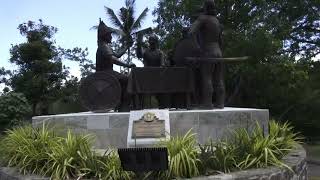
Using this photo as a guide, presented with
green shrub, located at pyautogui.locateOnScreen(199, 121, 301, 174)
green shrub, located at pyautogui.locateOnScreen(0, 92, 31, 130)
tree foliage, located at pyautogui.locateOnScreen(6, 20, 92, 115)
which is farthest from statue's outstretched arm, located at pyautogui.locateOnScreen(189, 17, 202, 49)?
tree foliage, located at pyautogui.locateOnScreen(6, 20, 92, 115)

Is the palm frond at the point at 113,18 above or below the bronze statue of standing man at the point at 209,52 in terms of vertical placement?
above

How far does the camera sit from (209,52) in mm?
11672

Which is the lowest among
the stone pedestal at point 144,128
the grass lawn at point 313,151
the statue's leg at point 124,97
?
the grass lawn at point 313,151

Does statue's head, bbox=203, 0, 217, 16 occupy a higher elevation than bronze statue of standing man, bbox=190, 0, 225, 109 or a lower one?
higher

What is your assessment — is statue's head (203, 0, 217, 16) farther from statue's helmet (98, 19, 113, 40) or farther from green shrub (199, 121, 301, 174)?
green shrub (199, 121, 301, 174)

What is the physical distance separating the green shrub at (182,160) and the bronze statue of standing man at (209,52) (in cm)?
343

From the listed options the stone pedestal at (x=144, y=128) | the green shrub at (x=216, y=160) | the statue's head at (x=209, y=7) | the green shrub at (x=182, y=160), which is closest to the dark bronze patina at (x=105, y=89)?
the stone pedestal at (x=144, y=128)

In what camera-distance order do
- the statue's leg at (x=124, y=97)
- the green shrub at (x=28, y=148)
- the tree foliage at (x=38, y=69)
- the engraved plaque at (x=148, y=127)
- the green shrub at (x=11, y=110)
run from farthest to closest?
the tree foliage at (x=38, y=69) → the green shrub at (x=11, y=110) → the statue's leg at (x=124, y=97) → the engraved plaque at (x=148, y=127) → the green shrub at (x=28, y=148)

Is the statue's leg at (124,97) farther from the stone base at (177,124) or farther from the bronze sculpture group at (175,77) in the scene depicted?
the stone base at (177,124)

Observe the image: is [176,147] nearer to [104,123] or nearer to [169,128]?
[169,128]

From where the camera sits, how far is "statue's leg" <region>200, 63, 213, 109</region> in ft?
37.9

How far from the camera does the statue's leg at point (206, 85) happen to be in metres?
11.5

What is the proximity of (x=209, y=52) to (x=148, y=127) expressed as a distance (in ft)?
8.91

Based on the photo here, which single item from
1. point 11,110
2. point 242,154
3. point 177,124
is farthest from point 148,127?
point 11,110
